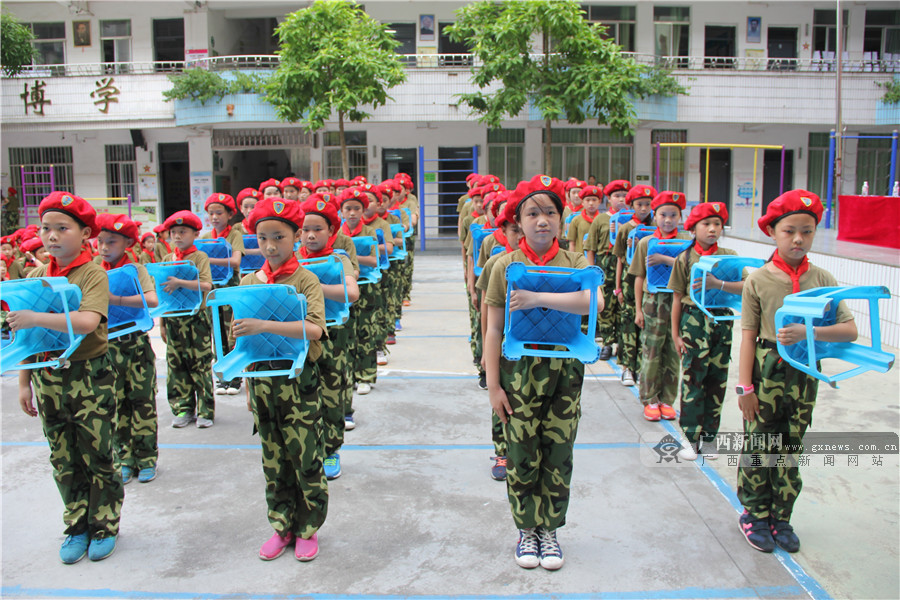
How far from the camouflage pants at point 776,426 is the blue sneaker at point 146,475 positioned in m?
3.56

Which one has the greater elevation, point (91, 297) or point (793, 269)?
point (793, 269)

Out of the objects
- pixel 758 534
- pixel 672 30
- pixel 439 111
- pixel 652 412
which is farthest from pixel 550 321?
pixel 672 30

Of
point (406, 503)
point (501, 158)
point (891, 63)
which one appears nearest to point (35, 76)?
point (501, 158)

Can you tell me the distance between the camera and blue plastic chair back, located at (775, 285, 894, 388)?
9.30 ft

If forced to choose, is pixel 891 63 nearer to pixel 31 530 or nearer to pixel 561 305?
pixel 561 305

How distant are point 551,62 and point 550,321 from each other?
526 inches

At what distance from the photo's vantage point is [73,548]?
3.42 meters

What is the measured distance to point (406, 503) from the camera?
4027 millimetres

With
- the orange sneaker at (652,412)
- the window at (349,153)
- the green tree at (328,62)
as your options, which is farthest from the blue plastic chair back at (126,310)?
the window at (349,153)

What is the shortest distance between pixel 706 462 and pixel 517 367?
7.04 ft

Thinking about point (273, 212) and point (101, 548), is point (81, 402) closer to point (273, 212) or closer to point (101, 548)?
point (101, 548)

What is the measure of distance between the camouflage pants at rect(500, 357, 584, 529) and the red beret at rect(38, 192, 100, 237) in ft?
7.13

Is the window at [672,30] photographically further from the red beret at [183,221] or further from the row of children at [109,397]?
the row of children at [109,397]

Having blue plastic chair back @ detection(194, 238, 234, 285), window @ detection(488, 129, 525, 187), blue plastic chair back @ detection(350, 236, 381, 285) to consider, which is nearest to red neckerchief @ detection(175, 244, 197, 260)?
blue plastic chair back @ detection(194, 238, 234, 285)
